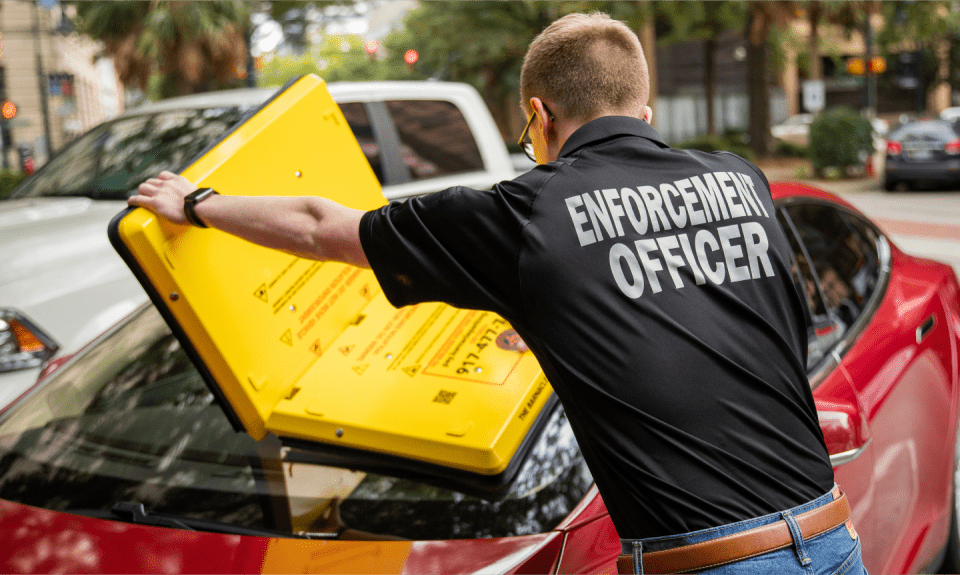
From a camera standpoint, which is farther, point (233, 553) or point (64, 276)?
point (64, 276)

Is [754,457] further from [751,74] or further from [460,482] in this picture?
[751,74]

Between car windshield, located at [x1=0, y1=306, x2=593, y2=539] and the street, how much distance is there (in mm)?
6503

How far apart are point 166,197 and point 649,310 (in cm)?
109

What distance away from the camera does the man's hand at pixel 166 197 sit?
1.79 m

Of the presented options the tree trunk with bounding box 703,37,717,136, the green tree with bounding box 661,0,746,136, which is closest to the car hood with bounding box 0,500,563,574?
the green tree with bounding box 661,0,746,136

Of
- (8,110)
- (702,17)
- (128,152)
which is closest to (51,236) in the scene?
(128,152)

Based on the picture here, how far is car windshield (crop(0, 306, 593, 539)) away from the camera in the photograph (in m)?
1.76

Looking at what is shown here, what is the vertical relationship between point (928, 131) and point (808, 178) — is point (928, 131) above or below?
above

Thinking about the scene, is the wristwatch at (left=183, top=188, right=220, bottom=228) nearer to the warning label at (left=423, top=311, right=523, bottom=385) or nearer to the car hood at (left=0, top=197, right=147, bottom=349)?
the warning label at (left=423, top=311, right=523, bottom=385)

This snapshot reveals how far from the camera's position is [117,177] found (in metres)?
5.01

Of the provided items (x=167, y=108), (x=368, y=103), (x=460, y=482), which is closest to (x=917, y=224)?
(x=368, y=103)

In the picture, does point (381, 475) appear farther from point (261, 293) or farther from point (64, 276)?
point (64, 276)

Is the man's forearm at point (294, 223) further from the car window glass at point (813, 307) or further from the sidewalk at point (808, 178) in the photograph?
the sidewalk at point (808, 178)

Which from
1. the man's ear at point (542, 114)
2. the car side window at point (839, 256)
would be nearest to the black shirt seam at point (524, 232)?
the man's ear at point (542, 114)
